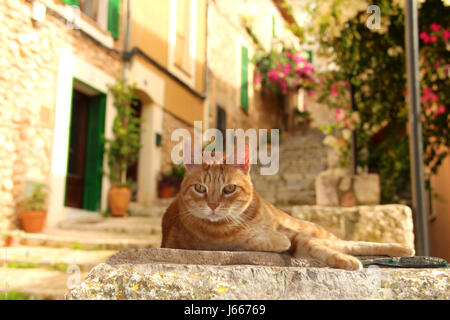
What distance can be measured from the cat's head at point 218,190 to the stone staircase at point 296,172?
1.05 feet

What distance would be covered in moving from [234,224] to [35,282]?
1784 mm

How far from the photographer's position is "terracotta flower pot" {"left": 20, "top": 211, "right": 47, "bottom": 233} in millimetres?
2096

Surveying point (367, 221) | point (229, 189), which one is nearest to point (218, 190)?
point (229, 189)

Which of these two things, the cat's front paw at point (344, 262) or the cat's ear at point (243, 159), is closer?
the cat's front paw at point (344, 262)

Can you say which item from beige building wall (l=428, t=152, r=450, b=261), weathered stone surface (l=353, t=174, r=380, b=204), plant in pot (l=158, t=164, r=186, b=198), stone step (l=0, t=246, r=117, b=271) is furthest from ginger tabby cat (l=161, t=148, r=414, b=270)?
weathered stone surface (l=353, t=174, r=380, b=204)

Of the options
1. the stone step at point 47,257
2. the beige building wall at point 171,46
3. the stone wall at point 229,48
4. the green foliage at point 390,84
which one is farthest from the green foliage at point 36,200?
the green foliage at point 390,84

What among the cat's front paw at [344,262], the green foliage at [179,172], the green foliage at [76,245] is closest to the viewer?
the cat's front paw at [344,262]

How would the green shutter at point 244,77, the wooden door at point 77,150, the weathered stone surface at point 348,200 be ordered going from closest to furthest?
the wooden door at point 77,150 → the green shutter at point 244,77 → the weathered stone surface at point 348,200

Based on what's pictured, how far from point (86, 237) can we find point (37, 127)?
2.28ft

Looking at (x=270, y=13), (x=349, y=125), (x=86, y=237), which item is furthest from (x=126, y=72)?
(x=349, y=125)

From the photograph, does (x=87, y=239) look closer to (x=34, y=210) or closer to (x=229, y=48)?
(x=34, y=210)

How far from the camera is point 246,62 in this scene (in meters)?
3.14

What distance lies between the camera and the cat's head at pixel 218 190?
1.14 m

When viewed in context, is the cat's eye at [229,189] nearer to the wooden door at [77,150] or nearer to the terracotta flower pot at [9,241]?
the wooden door at [77,150]
